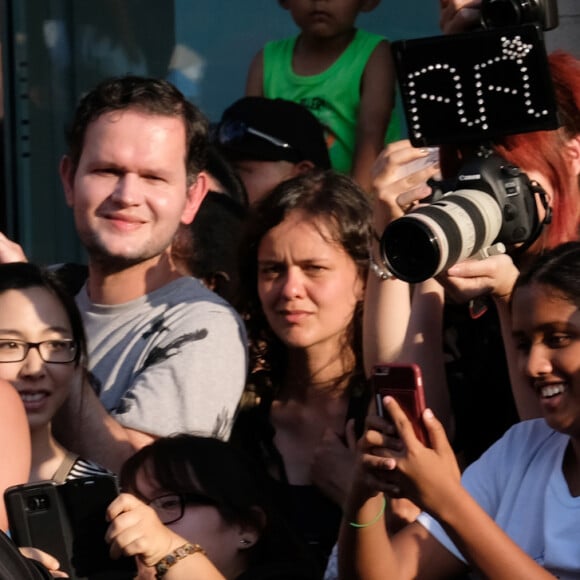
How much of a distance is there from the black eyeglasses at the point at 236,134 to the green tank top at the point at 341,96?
0.30 meters

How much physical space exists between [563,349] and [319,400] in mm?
992

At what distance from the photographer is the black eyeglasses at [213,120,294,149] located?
4582mm

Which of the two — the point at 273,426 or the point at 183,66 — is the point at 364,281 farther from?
the point at 183,66

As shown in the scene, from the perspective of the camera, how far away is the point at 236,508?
10.6ft

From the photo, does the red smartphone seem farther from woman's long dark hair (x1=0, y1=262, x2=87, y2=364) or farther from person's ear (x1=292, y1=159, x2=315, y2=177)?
person's ear (x1=292, y1=159, x2=315, y2=177)

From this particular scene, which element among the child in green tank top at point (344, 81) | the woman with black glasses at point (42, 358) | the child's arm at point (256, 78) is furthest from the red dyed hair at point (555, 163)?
Result: the child's arm at point (256, 78)

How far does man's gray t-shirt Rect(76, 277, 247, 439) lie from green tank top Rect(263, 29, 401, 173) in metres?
1.21

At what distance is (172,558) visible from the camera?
2814mm

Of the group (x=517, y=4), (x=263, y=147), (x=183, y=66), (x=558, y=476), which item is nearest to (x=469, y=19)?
(x=517, y=4)

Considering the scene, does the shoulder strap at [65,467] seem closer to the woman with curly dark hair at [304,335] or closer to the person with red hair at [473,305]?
the woman with curly dark hair at [304,335]

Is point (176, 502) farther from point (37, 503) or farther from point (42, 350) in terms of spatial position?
point (37, 503)

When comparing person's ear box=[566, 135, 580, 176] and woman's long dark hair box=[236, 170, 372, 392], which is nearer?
person's ear box=[566, 135, 580, 176]

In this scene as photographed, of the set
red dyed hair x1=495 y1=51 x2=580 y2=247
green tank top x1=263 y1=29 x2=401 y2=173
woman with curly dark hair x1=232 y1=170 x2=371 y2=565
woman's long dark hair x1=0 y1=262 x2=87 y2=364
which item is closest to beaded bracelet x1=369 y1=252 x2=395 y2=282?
woman with curly dark hair x1=232 y1=170 x2=371 y2=565

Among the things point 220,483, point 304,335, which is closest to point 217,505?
point 220,483
